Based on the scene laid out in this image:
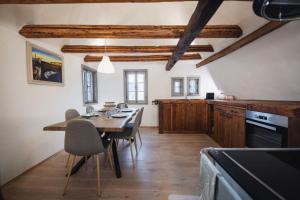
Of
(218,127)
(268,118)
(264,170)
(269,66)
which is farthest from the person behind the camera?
(218,127)

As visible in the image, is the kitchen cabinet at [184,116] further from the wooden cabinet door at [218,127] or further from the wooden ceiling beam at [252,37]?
the wooden ceiling beam at [252,37]

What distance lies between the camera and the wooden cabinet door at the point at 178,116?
439 cm

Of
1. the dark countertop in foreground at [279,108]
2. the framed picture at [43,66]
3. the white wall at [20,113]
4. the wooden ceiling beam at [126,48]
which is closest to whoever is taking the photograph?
the dark countertop in foreground at [279,108]

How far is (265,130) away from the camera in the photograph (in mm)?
2016

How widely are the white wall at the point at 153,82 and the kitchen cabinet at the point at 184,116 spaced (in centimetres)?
95

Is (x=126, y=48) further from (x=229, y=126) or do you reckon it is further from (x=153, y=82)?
(x=229, y=126)

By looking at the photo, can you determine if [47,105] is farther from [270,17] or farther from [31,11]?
[270,17]

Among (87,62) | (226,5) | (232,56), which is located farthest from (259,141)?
(87,62)

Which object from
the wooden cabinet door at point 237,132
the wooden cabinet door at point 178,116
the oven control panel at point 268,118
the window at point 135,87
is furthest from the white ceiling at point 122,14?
the window at point 135,87

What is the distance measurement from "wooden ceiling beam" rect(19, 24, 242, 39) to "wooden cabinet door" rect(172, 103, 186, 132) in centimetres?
237

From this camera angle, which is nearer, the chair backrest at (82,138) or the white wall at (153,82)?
the chair backrest at (82,138)

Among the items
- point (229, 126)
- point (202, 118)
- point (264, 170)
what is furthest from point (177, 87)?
point (264, 170)

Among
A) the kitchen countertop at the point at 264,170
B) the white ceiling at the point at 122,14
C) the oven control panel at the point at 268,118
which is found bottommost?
the kitchen countertop at the point at 264,170

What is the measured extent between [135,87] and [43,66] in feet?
9.90
